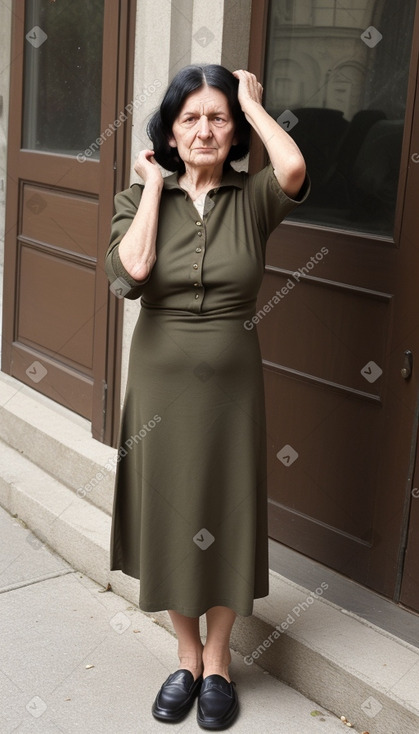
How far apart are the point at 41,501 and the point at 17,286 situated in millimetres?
1590

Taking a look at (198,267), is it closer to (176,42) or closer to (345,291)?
(345,291)

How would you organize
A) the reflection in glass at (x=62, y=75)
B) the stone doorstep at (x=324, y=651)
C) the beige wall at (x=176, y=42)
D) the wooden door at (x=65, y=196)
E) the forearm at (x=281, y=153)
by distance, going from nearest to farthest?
the forearm at (x=281, y=153) < the stone doorstep at (x=324, y=651) < the beige wall at (x=176, y=42) < the wooden door at (x=65, y=196) < the reflection in glass at (x=62, y=75)

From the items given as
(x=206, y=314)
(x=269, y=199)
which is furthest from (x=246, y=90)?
(x=206, y=314)

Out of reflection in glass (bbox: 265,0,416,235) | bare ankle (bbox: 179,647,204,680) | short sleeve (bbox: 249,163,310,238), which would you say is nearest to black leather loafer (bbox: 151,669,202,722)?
bare ankle (bbox: 179,647,204,680)

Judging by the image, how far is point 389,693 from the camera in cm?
317

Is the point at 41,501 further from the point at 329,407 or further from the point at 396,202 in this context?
the point at 396,202

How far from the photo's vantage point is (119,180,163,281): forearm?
2.99m

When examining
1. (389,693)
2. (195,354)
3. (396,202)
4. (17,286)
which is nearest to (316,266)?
(396,202)

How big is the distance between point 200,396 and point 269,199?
0.62 metres

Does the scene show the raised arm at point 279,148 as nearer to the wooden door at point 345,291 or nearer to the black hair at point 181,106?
the black hair at point 181,106

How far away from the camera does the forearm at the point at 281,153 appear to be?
2.96 meters

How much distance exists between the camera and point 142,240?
9.86 ft

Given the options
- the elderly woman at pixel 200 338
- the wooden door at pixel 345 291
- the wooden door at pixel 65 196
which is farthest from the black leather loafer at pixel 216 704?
the wooden door at pixel 65 196

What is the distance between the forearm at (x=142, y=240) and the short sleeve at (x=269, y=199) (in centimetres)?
30
